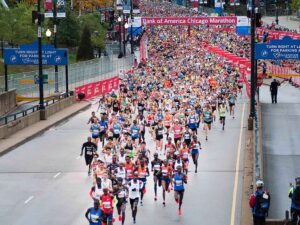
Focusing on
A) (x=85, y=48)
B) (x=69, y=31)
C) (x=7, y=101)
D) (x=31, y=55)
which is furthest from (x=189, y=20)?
(x=7, y=101)

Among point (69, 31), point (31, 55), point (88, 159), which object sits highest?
point (69, 31)

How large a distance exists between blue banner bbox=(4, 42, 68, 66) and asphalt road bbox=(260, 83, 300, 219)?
13595mm

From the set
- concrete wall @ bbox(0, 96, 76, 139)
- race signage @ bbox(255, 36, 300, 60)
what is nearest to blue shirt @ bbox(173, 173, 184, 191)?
concrete wall @ bbox(0, 96, 76, 139)

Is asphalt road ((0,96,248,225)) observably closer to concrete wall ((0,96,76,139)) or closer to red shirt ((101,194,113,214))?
concrete wall ((0,96,76,139))

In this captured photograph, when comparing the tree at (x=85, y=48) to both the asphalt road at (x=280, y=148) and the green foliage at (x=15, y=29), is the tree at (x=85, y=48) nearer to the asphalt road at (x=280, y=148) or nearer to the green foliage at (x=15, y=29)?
the green foliage at (x=15, y=29)

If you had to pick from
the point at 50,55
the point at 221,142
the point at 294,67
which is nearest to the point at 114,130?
the point at 221,142

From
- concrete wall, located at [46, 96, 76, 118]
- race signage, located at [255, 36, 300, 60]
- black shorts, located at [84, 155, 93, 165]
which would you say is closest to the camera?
black shorts, located at [84, 155, 93, 165]

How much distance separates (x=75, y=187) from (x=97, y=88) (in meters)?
33.3

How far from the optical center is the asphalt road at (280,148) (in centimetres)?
2327

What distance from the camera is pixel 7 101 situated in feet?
151

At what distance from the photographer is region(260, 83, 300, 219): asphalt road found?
23266 millimetres

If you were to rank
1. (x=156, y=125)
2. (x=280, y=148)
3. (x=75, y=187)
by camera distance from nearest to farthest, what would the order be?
1. (x=75, y=187)
2. (x=156, y=125)
3. (x=280, y=148)

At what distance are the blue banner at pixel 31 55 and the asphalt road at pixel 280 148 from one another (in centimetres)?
1359

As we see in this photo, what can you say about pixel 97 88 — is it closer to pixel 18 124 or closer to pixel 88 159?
pixel 18 124
